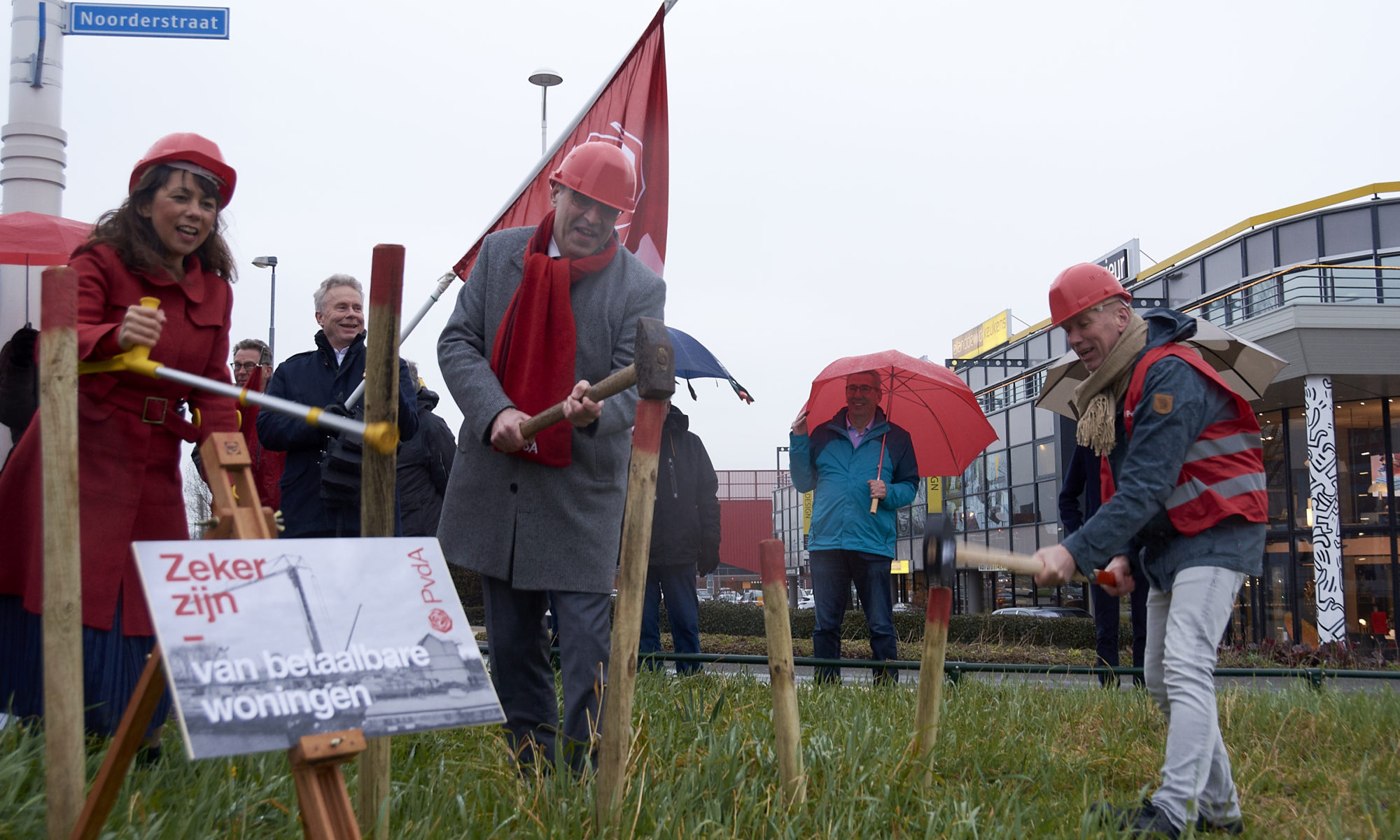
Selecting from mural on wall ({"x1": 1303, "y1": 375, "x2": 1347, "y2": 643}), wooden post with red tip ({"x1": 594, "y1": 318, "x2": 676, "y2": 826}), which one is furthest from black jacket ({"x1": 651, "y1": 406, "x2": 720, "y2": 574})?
mural on wall ({"x1": 1303, "y1": 375, "x2": 1347, "y2": 643})

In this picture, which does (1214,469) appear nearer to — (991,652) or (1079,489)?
(1079,489)

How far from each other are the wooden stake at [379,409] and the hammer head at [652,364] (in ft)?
1.79

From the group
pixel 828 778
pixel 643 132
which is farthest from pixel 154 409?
pixel 643 132

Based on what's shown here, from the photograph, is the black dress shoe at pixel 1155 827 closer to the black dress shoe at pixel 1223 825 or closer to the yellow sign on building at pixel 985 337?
the black dress shoe at pixel 1223 825

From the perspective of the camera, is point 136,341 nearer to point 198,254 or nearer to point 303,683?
point 198,254

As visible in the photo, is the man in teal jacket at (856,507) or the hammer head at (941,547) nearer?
the hammer head at (941,547)

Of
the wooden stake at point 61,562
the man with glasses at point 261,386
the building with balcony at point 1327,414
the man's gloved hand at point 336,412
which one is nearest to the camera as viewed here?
the wooden stake at point 61,562

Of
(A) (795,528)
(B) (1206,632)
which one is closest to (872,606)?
(B) (1206,632)

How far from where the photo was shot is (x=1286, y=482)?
2178 cm

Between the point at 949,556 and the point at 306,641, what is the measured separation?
215cm

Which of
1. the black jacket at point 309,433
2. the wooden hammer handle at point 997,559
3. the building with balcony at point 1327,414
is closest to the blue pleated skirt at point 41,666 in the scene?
the black jacket at point 309,433

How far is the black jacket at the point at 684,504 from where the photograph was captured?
676 centimetres

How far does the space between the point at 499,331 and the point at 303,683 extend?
1743 mm

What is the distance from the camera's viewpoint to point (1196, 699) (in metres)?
3.31
